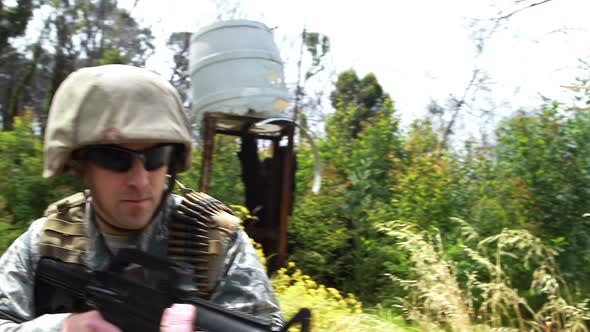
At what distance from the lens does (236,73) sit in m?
5.55

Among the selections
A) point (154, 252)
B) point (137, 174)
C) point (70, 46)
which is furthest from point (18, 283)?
point (70, 46)

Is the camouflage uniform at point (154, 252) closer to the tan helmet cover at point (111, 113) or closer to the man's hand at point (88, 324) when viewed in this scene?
the man's hand at point (88, 324)

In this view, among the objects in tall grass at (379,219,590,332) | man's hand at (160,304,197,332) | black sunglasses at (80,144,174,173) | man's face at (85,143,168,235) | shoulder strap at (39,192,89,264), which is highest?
black sunglasses at (80,144,174,173)

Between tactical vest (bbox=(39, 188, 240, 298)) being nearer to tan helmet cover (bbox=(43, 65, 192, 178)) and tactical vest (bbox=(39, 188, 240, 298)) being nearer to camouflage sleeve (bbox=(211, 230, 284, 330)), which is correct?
camouflage sleeve (bbox=(211, 230, 284, 330))

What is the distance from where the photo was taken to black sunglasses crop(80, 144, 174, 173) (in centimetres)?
151

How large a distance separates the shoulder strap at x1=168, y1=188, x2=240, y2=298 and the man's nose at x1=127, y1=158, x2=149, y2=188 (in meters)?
0.18

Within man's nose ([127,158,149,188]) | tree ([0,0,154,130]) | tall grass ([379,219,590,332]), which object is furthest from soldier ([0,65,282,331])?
tree ([0,0,154,130])

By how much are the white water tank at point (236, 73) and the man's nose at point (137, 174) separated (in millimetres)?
4039

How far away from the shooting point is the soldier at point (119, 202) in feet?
4.95

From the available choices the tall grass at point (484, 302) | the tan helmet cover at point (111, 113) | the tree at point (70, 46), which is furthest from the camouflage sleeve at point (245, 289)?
the tree at point (70, 46)

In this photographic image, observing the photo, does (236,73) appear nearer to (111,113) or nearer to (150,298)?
(111,113)

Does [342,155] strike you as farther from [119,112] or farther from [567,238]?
[119,112]

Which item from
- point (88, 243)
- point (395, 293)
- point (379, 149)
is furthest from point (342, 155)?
point (88, 243)

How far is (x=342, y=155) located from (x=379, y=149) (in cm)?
48
